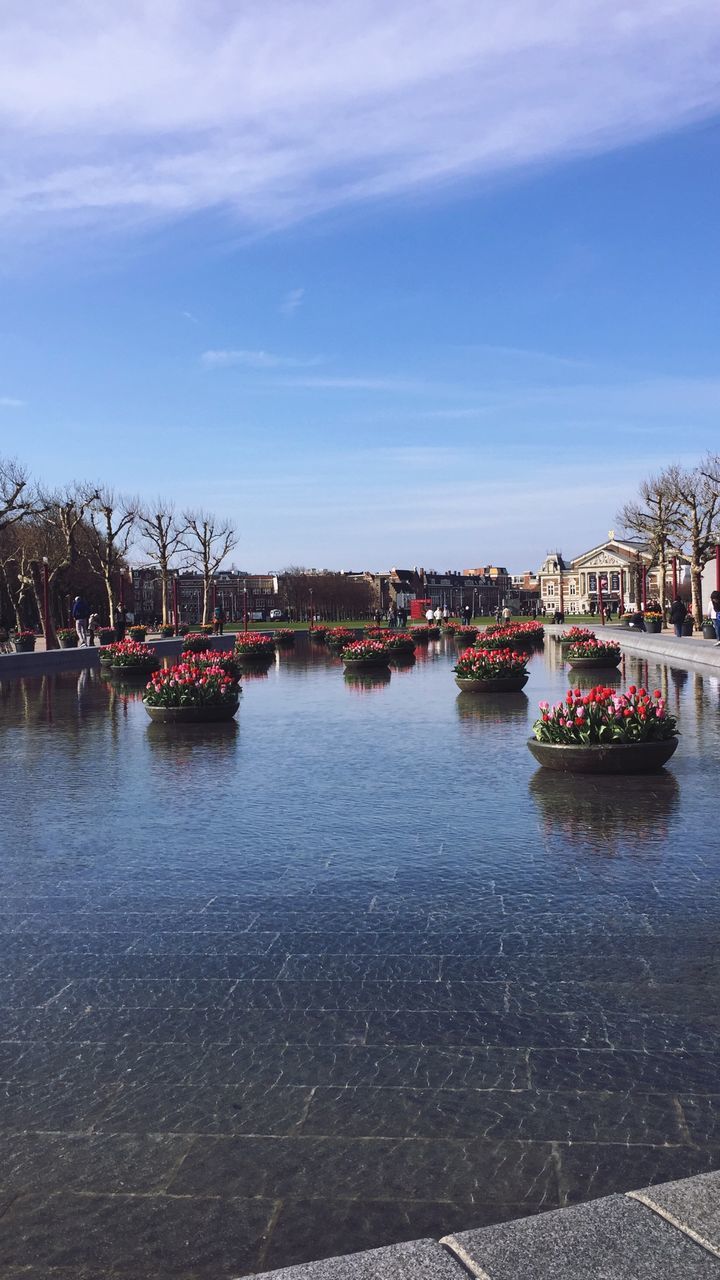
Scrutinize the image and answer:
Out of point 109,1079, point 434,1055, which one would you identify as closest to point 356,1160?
point 434,1055

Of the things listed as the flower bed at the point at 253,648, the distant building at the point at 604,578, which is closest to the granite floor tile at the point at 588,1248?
the flower bed at the point at 253,648

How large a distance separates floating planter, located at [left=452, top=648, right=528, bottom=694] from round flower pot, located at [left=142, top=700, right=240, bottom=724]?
215 inches

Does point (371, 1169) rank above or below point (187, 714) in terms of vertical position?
below

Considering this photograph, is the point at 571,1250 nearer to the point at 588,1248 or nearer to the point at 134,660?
the point at 588,1248

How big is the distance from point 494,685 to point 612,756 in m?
9.43

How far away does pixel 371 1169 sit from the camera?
307cm

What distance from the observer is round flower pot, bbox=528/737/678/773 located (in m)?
9.60

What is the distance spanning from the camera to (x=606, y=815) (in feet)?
26.4

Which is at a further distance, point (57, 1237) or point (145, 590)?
point (145, 590)

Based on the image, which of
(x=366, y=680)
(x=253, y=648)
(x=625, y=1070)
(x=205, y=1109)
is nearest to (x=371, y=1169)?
(x=205, y=1109)

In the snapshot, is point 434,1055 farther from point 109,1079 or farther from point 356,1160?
point 109,1079

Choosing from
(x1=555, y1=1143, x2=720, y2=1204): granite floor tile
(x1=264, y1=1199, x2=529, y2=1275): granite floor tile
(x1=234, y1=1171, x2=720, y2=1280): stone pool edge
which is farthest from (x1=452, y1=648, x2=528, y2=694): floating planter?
(x1=234, y1=1171, x2=720, y2=1280): stone pool edge

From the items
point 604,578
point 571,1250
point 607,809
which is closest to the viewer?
point 571,1250

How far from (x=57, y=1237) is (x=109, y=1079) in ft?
2.84
